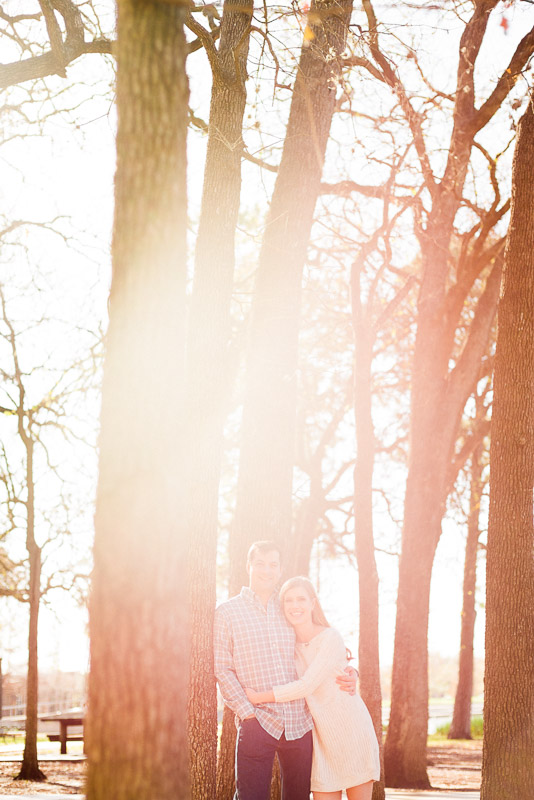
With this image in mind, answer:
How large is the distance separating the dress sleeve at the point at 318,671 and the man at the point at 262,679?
0.10 meters

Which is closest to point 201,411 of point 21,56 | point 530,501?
A: point 530,501

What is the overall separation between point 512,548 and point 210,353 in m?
3.13

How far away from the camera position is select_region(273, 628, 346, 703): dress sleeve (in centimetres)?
551

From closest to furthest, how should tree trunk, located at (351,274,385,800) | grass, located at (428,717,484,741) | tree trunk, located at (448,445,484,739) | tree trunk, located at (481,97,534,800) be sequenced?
1. tree trunk, located at (481,97,534,800)
2. tree trunk, located at (351,274,385,800)
3. tree trunk, located at (448,445,484,739)
4. grass, located at (428,717,484,741)

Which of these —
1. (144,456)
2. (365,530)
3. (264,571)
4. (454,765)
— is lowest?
(454,765)

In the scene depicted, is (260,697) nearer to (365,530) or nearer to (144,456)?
(144,456)

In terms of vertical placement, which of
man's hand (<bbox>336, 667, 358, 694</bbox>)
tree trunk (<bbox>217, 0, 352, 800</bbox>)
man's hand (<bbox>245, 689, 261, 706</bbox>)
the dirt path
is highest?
tree trunk (<bbox>217, 0, 352, 800</bbox>)

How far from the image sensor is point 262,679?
220 inches

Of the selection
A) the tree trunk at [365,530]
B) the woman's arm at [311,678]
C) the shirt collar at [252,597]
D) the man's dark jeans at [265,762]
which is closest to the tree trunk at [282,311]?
the shirt collar at [252,597]

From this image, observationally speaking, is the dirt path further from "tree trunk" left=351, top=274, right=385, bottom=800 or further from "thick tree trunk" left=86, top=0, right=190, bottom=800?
"thick tree trunk" left=86, top=0, right=190, bottom=800

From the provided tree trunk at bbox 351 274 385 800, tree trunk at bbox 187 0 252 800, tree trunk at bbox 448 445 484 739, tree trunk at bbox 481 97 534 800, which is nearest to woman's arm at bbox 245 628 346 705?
tree trunk at bbox 187 0 252 800

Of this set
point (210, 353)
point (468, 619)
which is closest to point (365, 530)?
point (210, 353)

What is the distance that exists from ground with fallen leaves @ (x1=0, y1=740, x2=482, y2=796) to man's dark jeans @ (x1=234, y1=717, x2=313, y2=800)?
7029 millimetres

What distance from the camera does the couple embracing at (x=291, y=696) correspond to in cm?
552
